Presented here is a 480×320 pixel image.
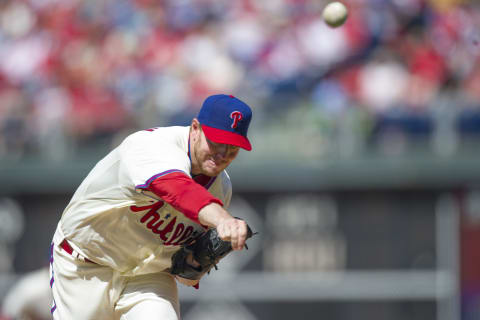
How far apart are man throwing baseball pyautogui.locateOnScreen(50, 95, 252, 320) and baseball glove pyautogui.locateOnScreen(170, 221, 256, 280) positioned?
4 centimetres

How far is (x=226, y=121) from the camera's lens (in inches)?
157

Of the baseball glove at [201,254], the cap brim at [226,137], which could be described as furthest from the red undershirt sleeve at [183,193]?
the baseball glove at [201,254]

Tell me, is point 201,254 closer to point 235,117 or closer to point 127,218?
point 127,218

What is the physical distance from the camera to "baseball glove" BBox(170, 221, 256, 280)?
14.7 feet

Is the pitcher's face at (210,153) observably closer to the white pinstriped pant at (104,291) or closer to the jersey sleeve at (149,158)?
the jersey sleeve at (149,158)

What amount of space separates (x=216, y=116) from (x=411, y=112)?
644 centimetres

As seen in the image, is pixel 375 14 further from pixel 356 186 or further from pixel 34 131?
pixel 34 131

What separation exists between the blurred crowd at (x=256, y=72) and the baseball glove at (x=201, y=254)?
5.63 meters

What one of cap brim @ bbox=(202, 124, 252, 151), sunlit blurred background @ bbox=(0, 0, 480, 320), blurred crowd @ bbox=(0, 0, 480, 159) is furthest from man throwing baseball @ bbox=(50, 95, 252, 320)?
blurred crowd @ bbox=(0, 0, 480, 159)

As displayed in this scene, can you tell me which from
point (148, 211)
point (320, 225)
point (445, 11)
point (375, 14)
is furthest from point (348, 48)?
point (148, 211)

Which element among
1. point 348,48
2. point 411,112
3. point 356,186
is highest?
point 348,48

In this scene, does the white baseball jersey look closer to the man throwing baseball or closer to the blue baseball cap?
the man throwing baseball

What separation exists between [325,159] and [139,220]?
19.4 feet

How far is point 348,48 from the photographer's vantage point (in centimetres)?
1108
